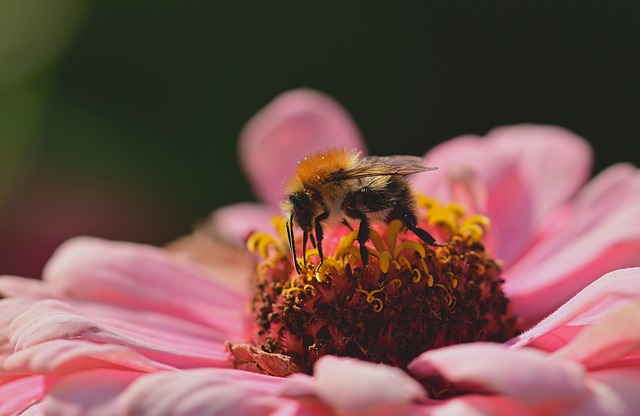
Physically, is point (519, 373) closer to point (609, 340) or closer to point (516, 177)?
point (609, 340)

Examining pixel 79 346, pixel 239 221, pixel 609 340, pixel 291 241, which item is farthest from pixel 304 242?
pixel 239 221

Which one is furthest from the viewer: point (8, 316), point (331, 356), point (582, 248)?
point (582, 248)

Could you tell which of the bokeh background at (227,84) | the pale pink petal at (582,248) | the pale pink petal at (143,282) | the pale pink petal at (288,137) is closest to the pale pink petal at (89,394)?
the pale pink petal at (143,282)

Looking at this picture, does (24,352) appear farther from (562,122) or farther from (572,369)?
(562,122)

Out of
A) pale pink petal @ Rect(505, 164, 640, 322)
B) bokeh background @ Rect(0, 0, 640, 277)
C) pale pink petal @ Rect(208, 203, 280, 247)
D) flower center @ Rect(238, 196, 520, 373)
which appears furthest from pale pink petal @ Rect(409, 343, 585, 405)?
bokeh background @ Rect(0, 0, 640, 277)

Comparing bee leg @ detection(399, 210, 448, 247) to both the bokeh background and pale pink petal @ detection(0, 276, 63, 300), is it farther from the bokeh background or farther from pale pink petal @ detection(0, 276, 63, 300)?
the bokeh background

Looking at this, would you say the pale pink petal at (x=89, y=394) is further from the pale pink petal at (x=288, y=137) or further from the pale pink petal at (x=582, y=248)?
the pale pink petal at (x=288, y=137)
